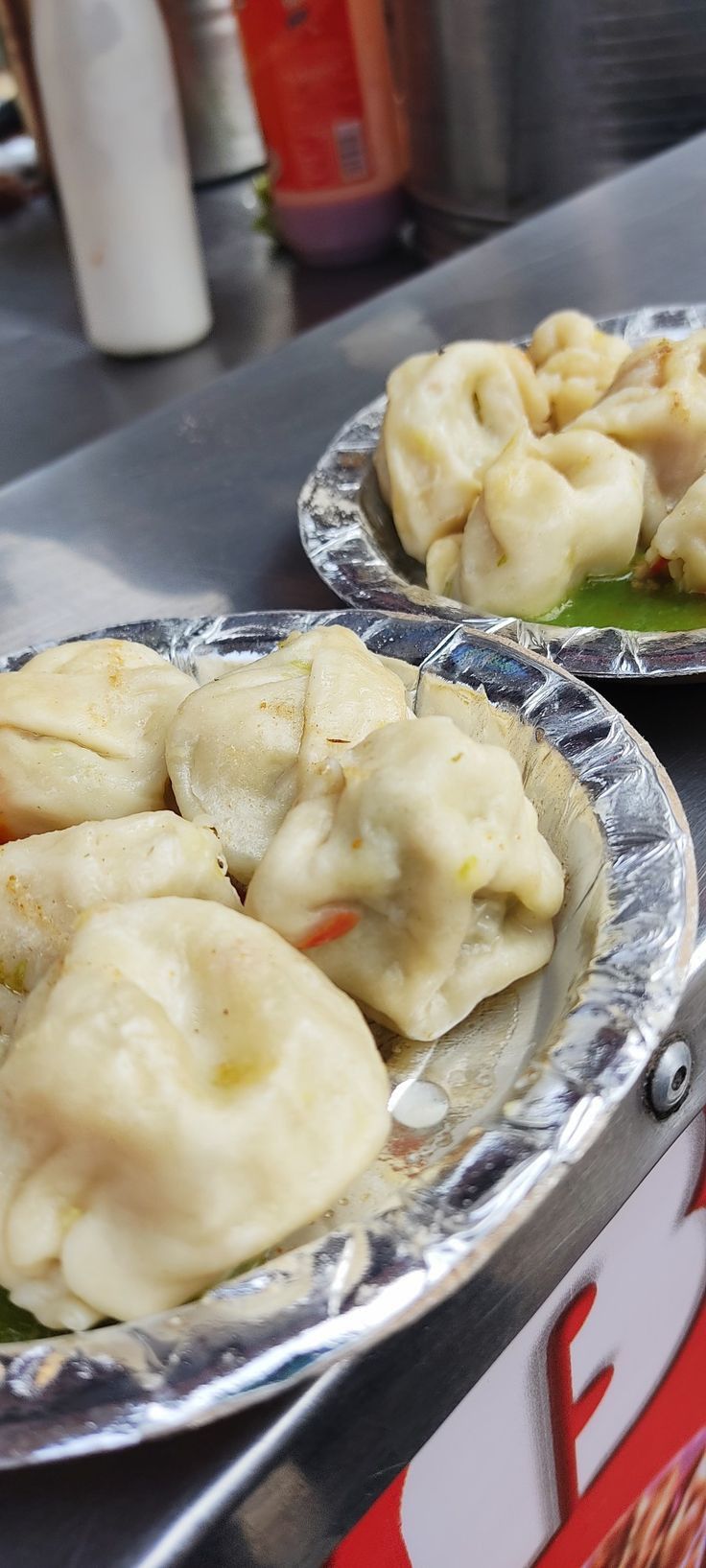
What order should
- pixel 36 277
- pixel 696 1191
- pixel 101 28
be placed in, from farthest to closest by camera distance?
1. pixel 36 277
2. pixel 101 28
3. pixel 696 1191

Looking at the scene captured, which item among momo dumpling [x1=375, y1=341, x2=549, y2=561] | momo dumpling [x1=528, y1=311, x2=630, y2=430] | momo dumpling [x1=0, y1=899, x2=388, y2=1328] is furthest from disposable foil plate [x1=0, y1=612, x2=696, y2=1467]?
momo dumpling [x1=528, y1=311, x2=630, y2=430]

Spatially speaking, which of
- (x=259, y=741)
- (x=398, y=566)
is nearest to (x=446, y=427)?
(x=398, y=566)

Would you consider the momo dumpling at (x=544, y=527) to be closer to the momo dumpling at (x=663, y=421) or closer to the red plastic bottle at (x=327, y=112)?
the momo dumpling at (x=663, y=421)

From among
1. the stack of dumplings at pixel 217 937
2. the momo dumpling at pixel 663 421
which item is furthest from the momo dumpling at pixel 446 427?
the stack of dumplings at pixel 217 937

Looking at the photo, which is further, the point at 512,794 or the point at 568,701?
the point at 568,701

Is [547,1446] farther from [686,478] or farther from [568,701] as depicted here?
[686,478]

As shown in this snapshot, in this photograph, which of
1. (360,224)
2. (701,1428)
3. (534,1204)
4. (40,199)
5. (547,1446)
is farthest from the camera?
(40,199)

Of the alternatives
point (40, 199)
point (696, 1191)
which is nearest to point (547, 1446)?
point (696, 1191)
